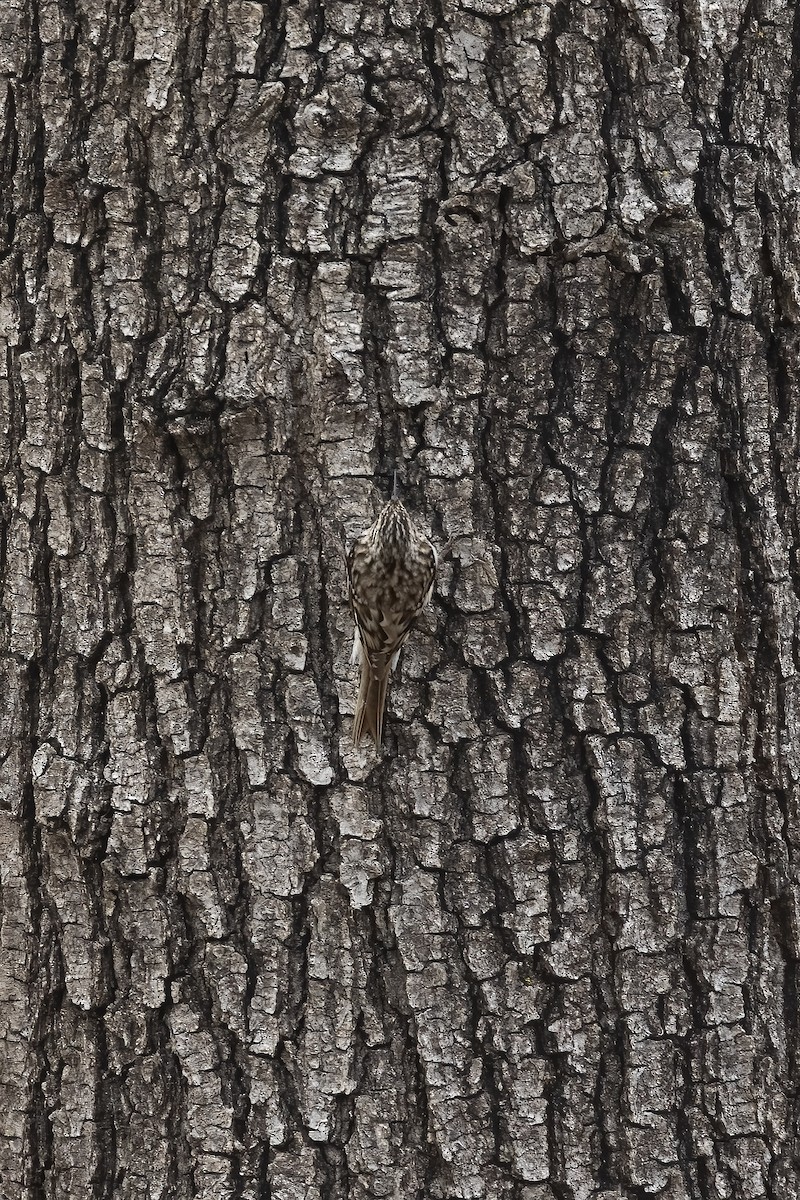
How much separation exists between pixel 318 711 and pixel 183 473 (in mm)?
623

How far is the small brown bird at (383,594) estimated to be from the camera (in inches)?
99.6

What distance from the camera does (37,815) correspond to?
265cm

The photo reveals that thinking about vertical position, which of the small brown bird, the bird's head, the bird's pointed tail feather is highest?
the bird's head

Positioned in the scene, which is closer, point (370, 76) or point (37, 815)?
point (370, 76)

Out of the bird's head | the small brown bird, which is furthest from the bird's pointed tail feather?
the bird's head

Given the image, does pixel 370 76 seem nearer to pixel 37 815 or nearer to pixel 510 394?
pixel 510 394

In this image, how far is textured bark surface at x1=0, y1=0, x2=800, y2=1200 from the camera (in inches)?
98.2

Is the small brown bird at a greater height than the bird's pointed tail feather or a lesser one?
greater

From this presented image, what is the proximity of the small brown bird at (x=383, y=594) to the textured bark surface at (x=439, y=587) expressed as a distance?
0.05m

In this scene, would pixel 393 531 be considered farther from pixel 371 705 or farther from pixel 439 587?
pixel 371 705

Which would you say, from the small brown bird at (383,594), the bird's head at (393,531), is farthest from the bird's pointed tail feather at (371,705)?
the bird's head at (393,531)

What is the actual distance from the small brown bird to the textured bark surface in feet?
0.16

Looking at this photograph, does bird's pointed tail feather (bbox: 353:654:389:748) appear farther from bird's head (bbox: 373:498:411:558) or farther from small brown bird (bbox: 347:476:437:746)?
bird's head (bbox: 373:498:411:558)

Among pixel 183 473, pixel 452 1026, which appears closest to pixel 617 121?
pixel 183 473
